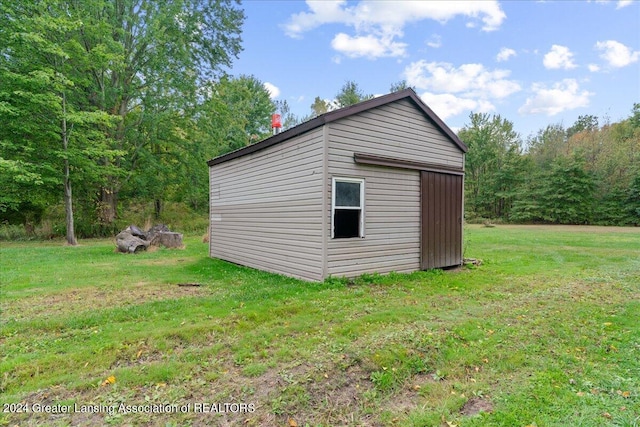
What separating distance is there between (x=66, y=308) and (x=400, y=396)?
4.51 meters

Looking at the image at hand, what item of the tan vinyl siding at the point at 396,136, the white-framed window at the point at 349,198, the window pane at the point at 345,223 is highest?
the tan vinyl siding at the point at 396,136

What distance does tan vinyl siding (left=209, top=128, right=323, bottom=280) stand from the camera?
594cm

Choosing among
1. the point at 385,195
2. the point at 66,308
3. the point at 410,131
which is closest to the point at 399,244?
the point at 385,195

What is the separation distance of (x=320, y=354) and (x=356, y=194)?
3.63 meters

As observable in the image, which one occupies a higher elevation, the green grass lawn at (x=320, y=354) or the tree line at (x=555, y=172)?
the tree line at (x=555, y=172)

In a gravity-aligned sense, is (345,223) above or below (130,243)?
above

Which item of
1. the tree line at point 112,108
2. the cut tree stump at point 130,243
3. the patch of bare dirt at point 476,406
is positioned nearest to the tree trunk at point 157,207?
the tree line at point 112,108

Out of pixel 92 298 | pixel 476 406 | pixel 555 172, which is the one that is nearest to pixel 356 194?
pixel 476 406

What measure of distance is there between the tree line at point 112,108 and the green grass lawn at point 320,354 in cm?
782

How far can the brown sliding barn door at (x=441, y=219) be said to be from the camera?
7215 mm

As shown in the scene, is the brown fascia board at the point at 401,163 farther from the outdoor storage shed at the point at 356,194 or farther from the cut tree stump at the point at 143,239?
the cut tree stump at the point at 143,239

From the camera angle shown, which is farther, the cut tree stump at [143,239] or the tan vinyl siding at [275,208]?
the cut tree stump at [143,239]

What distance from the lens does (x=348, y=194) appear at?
6.07 m

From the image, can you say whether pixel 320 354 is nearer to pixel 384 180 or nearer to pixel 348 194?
pixel 348 194
